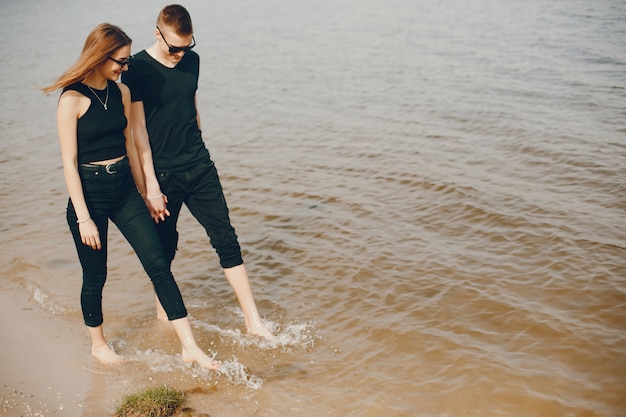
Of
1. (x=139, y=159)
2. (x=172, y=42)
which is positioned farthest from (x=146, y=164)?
(x=172, y=42)

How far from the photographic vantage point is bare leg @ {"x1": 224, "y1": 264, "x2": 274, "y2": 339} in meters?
5.02

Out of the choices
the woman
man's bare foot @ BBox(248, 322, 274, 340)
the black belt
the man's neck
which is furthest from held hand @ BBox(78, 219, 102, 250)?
man's bare foot @ BBox(248, 322, 274, 340)

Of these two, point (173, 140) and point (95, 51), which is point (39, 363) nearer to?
point (173, 140)

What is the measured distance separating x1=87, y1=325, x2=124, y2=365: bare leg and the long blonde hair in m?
1.99

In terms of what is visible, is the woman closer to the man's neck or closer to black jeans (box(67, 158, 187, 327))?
black jeans (box(67, 158, 187, 327))

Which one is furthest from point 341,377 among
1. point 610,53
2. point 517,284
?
point 610,53

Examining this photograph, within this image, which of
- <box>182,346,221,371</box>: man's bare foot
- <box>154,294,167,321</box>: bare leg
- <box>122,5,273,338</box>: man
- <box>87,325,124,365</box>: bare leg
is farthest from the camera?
<box>154,294,167,321</box>: bare leg

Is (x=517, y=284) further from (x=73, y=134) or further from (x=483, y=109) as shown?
(x=483, y=109)

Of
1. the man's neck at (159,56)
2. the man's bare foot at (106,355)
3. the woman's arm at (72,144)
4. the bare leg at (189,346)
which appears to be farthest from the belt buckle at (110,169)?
the man's bare foot at (106,355)

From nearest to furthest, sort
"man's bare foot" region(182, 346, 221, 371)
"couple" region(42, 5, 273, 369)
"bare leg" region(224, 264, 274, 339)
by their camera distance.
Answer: "couple" region(42, 5, 273, 369)
"man's bare foot" region(182, 346, 221, 371)
"bare leg" region(224, 264, 274, 339)

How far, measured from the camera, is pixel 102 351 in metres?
4.86

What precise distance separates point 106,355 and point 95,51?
2366 millimetres

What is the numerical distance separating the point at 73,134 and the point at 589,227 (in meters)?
5.26

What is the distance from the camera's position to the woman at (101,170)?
3.98 meters
